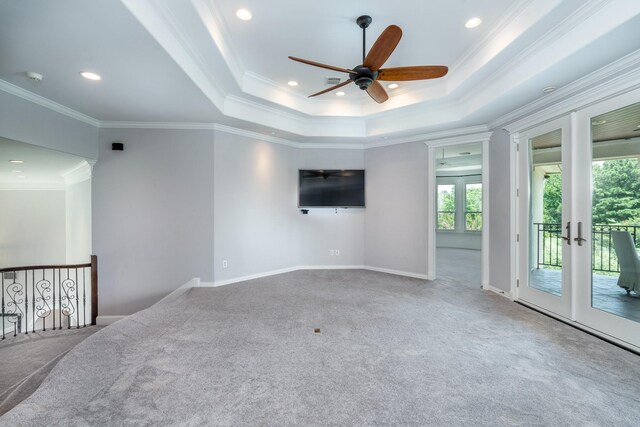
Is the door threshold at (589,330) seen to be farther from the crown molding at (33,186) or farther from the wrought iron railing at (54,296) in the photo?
the crown molding at (33,186)

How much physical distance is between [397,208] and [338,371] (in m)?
3.75

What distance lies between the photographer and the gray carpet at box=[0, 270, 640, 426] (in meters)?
1.77

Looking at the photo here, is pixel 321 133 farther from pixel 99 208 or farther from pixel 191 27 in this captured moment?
pixel 99 208

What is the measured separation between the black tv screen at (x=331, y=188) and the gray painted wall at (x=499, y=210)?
7.52ft

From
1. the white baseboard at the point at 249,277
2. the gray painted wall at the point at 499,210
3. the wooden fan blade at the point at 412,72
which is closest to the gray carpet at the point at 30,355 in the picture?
the white baseboard at the point at 249,277

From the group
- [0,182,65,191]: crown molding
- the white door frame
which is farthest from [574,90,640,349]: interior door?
[0,182,65,191]: crown molding

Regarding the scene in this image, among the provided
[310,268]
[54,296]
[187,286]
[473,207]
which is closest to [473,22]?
[310,268]

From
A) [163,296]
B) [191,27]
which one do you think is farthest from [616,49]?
[163,296]

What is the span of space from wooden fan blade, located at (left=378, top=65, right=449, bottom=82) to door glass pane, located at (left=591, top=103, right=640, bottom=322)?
1.84 meters

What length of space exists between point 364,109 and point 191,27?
3.16 m

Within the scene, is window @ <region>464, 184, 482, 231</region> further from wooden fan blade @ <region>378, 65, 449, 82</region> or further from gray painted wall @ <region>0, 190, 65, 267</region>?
gray painted wall @ <region>0, 190, 65, 267</region>

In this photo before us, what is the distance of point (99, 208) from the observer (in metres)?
4.39

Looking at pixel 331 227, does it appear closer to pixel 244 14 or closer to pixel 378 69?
pixel 378 69

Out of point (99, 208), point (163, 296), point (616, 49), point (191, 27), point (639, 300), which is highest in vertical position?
point (191, 27)
